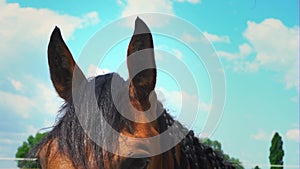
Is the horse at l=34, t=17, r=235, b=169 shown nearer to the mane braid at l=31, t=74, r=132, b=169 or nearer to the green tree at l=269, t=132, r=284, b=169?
the mane braid at l=31, t=74, r=132, b=169

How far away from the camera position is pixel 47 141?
2012 mm

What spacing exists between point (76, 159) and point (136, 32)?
22.0 inches

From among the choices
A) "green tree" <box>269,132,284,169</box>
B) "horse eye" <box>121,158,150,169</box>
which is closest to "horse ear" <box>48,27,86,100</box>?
"horse eye" <box>121,158,150,169</box>

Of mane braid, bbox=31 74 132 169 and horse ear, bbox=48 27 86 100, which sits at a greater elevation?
horse ear, bbox=48 27 86 100

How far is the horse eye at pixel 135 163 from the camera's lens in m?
1.81

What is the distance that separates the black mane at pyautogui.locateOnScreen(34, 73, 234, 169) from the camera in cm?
182

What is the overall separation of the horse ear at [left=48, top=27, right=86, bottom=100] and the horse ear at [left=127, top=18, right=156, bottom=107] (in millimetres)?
346

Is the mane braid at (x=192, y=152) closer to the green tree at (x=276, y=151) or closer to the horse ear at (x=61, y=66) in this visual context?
the horse ear at (x=61, y=66)

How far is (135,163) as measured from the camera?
182cm

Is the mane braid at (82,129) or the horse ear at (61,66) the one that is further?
the horse ear at (61,66)

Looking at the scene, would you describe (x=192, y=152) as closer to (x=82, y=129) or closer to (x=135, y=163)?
(x=135, y=163)

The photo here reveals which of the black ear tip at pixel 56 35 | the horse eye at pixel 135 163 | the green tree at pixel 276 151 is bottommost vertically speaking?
the horse eye at pixel 135 163

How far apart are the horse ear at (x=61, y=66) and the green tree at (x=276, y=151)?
12.4 metres

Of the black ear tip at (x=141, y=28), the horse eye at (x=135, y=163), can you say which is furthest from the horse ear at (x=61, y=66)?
the horse eye at (x=135, y=163)
